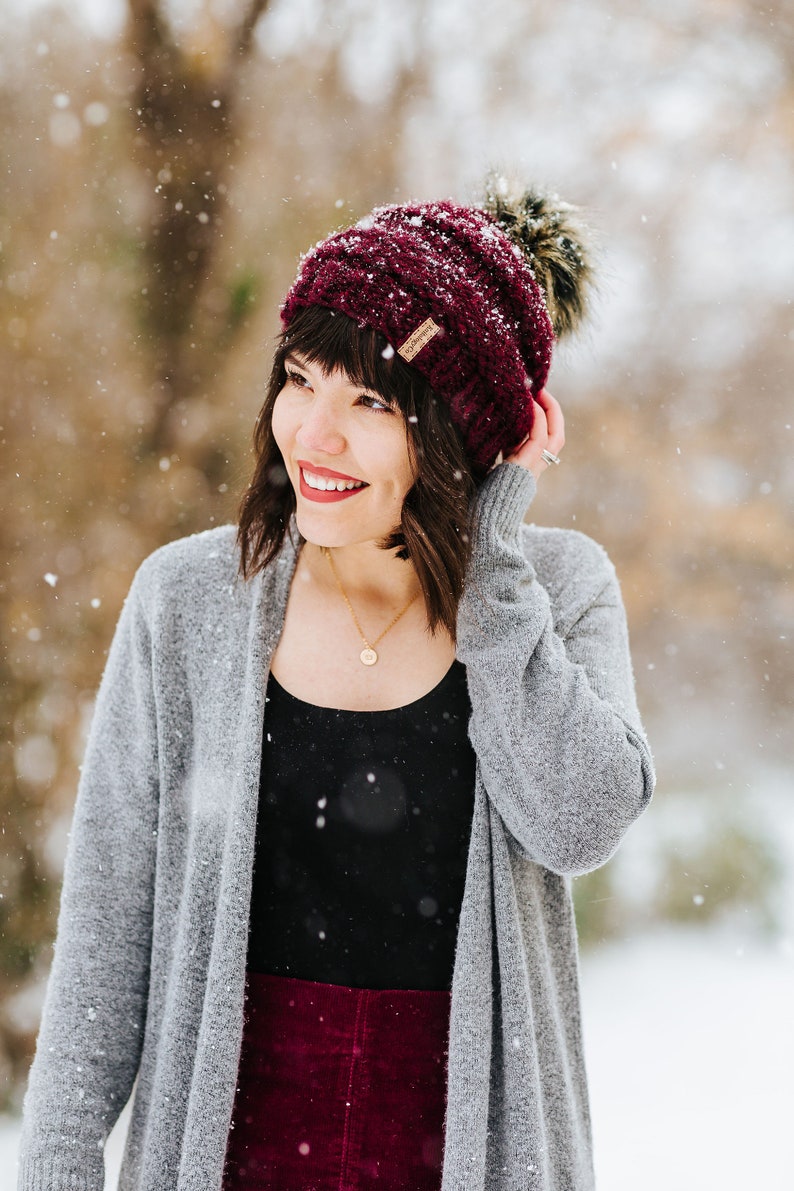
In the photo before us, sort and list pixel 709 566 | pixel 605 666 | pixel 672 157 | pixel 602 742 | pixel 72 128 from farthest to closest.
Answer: pixel 709 566, pixel 672 157, pixel 72 128, pixel 605 666, pixel 602 742

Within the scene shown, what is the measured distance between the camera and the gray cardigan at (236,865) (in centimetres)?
105

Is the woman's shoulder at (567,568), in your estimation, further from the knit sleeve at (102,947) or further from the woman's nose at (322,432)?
the knit sleeve at (102,947)

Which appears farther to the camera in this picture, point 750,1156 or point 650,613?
point 650,613

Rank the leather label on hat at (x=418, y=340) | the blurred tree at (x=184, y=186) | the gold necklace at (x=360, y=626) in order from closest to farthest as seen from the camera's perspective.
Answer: the leather label on hat at (x=418, y=340)
the gold necklace at (x=360, y=626)
the blurred tree at (x=184, y=186)

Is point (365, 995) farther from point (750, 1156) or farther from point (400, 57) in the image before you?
point (400, 57)

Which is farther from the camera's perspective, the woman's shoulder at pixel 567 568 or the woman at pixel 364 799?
the woman's shoulder at pixel 567 568

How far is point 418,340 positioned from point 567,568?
380 millimetres

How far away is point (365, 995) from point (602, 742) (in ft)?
1.27

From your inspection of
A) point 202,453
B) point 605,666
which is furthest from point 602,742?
point 202,453

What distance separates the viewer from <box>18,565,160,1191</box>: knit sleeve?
1075 millimetres

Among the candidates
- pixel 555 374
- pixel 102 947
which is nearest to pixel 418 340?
pixel 102 947

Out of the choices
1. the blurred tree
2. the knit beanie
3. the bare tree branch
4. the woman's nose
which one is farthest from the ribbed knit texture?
A: the bare tree branch

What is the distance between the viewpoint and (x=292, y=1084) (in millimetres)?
1081

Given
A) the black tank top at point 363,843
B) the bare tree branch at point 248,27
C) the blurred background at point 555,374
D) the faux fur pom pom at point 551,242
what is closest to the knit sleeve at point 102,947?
the black tank top at point 363,843
